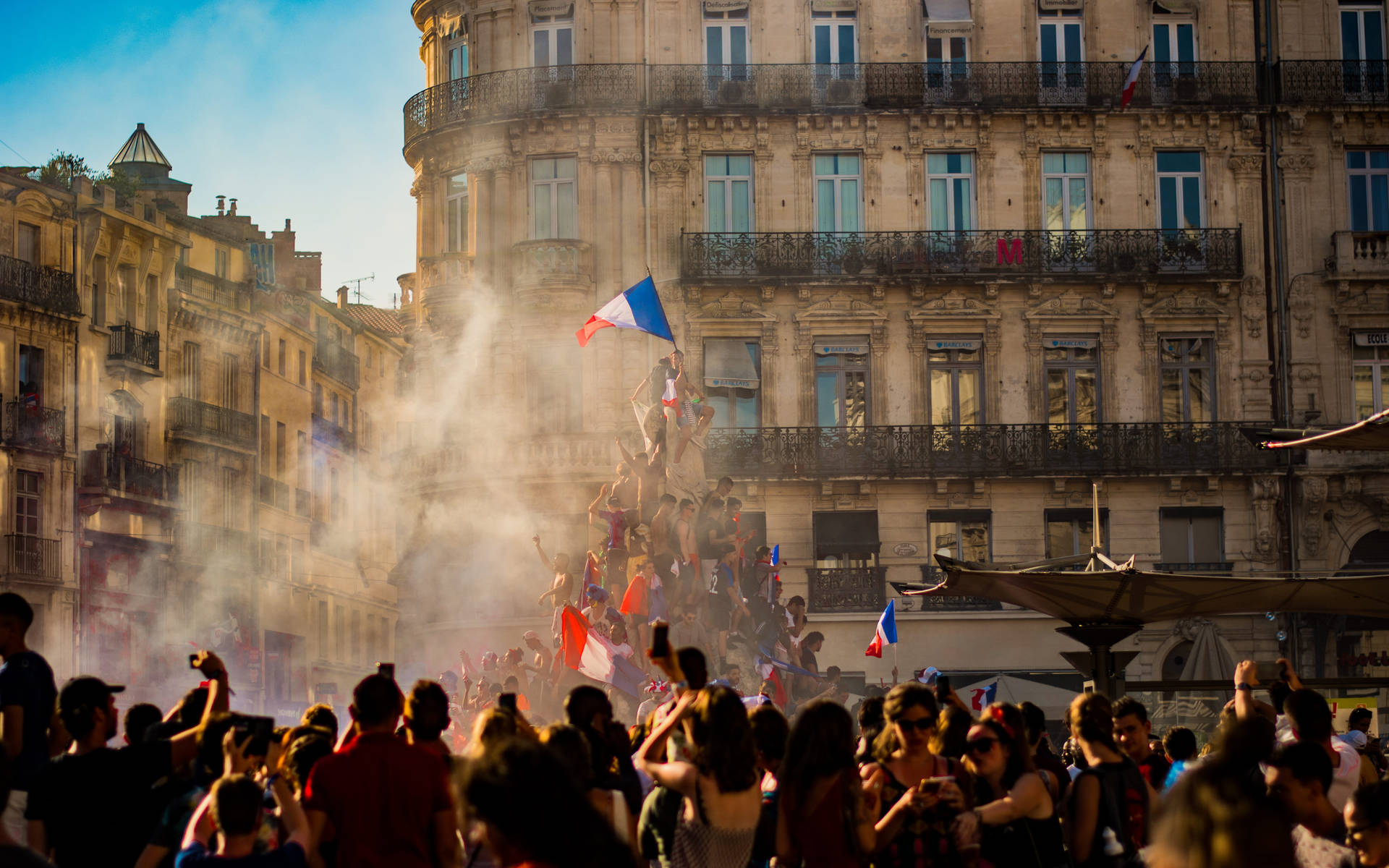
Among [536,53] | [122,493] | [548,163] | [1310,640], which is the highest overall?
[536,53]

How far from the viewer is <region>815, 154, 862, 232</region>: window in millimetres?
32969

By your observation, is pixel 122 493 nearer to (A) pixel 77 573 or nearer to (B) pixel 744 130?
(A) pixel 77 573

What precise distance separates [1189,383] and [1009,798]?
27620mm

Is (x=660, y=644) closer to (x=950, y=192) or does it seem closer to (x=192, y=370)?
(x=950, y=192)

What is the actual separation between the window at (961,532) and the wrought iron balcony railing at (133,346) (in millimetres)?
20678

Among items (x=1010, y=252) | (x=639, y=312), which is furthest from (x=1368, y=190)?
(x=639, y=312)

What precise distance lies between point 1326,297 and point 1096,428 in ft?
16.7

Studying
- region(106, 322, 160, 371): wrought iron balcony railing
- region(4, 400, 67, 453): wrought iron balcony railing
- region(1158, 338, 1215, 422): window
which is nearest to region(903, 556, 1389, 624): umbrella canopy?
region(1158, 338, 1215, 422): window

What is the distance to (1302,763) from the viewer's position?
602 centimetres

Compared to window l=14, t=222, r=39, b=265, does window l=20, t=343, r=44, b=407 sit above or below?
below

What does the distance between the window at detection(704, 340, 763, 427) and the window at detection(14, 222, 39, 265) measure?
16.7 metres

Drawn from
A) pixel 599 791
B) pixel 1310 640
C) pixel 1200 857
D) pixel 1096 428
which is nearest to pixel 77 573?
pixel 1096 428

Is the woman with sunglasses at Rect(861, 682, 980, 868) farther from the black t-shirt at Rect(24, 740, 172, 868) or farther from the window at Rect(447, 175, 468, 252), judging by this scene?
the window at Rect(447, 175, 468, 252)

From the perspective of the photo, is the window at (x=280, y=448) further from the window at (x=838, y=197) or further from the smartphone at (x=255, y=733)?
the smartphone at (x=255, y=733)
